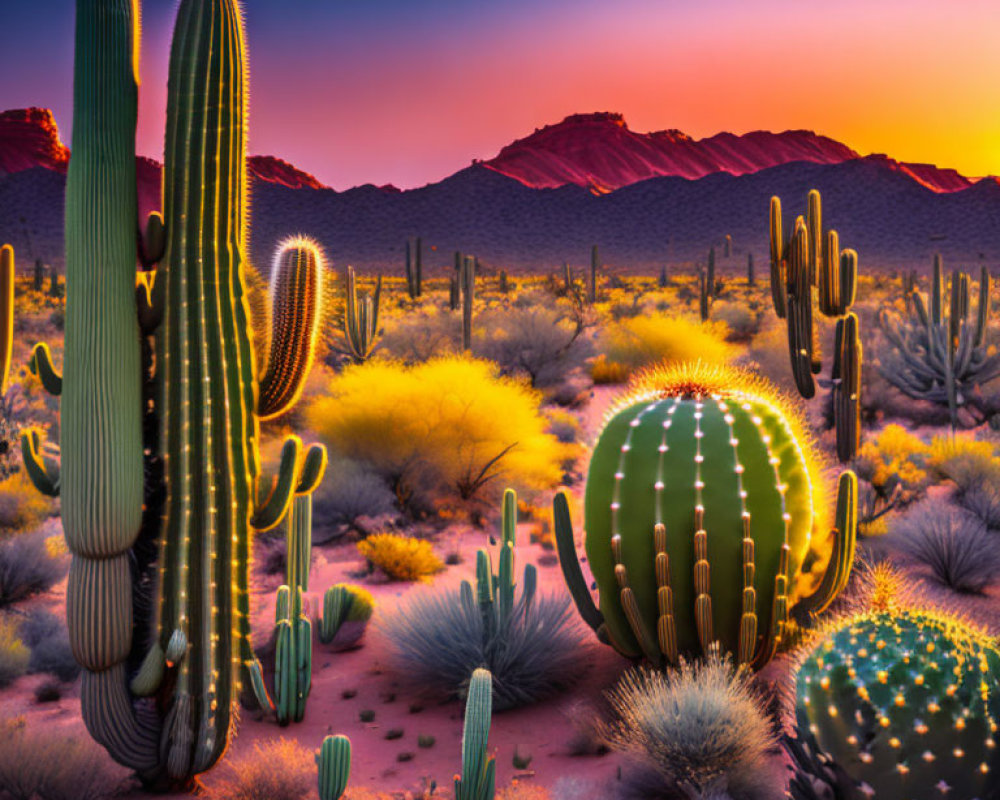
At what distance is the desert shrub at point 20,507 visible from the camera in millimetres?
9172

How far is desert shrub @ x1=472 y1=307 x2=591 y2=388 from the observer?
18094 millimetres

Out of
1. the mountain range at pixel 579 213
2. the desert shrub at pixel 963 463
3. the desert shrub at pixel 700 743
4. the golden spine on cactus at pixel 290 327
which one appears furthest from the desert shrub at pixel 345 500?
the mountain range at pixel 579 213

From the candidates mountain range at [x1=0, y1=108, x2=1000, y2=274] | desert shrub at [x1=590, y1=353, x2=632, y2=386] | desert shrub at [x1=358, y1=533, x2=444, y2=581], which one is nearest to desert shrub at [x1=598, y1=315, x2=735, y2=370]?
desert shrub at [x1=590, y1=353, x2=632, y2=386]

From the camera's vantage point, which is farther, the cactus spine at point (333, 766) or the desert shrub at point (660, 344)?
the desert shrub at point (660, 344)

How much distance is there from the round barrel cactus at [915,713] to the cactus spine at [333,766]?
1962mm

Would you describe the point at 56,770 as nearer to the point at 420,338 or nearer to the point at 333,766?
the point at 333,766

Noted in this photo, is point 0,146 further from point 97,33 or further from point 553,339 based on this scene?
point 97,33

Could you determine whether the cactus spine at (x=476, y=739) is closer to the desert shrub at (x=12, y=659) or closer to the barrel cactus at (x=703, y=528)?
the barrel cactus at (x=703, y=528)

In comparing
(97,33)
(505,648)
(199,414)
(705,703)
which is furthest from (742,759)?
(97,33)

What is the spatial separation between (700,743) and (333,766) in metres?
1.68

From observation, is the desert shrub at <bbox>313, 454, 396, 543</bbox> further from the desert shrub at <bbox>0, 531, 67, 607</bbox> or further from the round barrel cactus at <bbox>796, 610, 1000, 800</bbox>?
the round barrel cactus at <bbox>796, 610, 1000, 800</bbox>

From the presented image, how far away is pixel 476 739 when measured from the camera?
3.79 m

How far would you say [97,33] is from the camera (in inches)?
160

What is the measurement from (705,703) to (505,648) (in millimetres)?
1666
